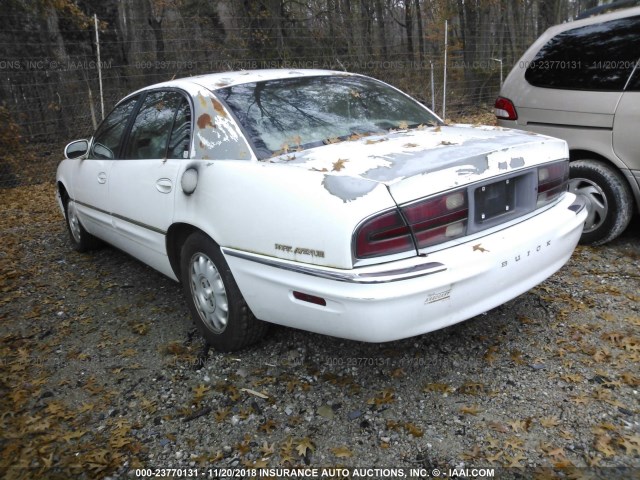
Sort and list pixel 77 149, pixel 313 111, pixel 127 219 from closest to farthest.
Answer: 1. pixel 313 111
2. pixel 127 219
3. pixel 77 149

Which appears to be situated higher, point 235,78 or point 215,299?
point 235,78

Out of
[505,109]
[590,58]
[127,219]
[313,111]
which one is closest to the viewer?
[313,111]

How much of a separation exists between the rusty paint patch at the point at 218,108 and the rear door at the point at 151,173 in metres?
0.21

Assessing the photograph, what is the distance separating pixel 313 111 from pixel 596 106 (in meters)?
2.38

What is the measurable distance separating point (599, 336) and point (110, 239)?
3627 millimetres

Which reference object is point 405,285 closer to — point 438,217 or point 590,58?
point 438,217

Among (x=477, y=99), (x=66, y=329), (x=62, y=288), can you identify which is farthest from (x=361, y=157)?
(x=477, y=99)

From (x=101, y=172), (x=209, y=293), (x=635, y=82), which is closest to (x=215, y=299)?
(x=209, y=293)

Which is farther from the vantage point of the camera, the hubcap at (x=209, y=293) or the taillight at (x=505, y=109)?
the taillight at (x=505, y=109)

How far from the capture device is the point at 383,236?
7.34 feet

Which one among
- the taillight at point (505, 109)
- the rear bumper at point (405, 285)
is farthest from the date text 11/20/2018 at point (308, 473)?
the taillight at point (505, 109)

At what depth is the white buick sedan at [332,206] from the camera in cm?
224

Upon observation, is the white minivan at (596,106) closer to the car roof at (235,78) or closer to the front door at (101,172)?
the car roof at (235,78)

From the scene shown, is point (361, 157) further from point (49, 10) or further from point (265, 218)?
point (49, 10)
